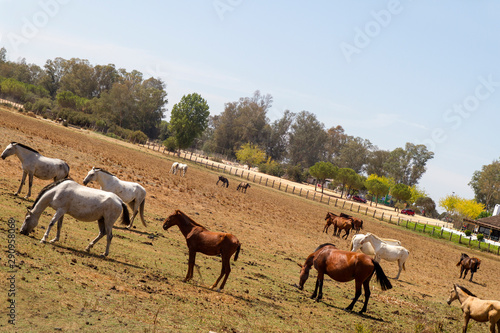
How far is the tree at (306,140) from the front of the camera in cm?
14825

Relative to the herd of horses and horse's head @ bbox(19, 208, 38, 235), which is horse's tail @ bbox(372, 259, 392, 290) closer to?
the herd of horses

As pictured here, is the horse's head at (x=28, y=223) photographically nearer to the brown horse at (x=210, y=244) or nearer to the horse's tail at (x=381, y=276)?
the brown horse at (x=210, y=244)

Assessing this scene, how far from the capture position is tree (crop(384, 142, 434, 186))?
144750mm

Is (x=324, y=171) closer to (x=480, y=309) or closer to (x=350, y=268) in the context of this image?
(x=350, y=268)

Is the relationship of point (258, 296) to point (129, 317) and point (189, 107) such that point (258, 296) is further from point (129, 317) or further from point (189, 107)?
point (189, 107)

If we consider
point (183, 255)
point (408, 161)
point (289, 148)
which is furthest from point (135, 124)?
point (183, 255)

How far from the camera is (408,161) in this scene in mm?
146500

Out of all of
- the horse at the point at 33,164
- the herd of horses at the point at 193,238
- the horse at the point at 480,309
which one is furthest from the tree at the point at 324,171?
the horse at the point at 480,309

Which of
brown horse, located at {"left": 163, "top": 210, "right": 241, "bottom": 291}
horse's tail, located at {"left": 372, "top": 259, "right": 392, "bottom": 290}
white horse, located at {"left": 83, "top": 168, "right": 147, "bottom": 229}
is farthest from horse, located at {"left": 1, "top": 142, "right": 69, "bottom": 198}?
horse's tail, located at {"left": 372, "top": 259, "right": 392, "bottom": 290}

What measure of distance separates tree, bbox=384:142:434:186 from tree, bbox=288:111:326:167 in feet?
78.1

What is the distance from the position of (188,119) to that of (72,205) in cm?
8242

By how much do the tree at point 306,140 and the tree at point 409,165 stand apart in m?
23.8

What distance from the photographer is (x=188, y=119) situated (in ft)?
301

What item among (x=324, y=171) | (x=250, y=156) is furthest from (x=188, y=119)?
(x=250, y=156)
